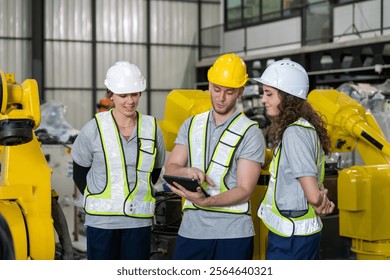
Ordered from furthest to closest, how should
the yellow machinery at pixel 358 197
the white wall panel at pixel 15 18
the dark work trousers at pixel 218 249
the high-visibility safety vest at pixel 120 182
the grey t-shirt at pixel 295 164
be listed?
the white wall panel at pixel 15 18 < the yellow machinery at pixel 358 197 < the high-visibility safety vest at pixel 120 182 < the dark work trousers at pixel 218 249 < the grey t-shirt at pixel 295 164

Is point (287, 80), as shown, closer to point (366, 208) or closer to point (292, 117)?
point (292, 117)

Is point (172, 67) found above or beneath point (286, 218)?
above

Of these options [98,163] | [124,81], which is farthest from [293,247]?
[124,81]

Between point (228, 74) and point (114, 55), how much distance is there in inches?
661

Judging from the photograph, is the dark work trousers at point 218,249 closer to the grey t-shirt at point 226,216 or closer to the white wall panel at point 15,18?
the grey t-shirt at point 226,216

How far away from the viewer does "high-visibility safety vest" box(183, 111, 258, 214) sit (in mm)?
3268

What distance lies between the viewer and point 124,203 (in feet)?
11.5

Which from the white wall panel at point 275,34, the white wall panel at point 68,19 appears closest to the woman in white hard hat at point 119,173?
the white wall panel at point 275,34

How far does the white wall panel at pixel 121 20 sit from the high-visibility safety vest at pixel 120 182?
54.0 ft

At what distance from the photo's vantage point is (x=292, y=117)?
3.09 metres

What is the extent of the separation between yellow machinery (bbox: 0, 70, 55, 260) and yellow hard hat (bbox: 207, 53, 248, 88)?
905mm

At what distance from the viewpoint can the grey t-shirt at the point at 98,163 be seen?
Answer: 139 inches

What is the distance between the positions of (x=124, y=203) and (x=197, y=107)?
128 cm
